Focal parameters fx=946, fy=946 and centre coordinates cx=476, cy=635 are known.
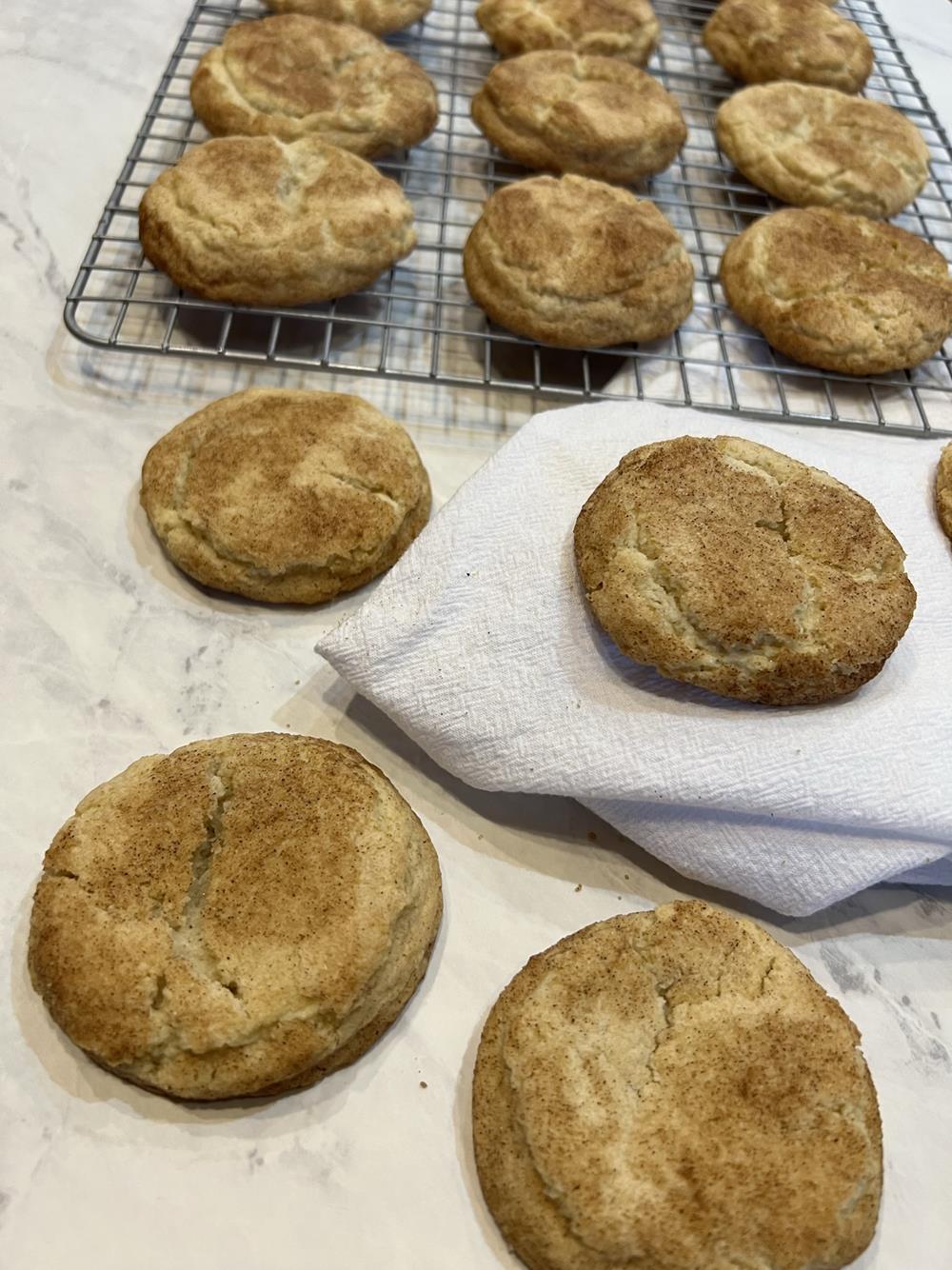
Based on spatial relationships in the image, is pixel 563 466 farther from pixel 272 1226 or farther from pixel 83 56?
pixel 83 56

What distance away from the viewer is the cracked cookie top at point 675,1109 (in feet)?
3.64

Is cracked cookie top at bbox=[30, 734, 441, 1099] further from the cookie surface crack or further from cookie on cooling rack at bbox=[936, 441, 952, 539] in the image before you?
cookie on cooling rack at bbox=[936, 441, 952, 539]

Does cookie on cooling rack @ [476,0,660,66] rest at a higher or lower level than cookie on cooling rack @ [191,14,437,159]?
higher

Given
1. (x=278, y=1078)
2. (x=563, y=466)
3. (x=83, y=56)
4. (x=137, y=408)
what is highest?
(x=83, y=56)

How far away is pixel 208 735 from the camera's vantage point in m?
1.58

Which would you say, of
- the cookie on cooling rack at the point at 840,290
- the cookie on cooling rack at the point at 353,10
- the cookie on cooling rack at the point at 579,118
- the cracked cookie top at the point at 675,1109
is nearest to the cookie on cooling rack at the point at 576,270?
the cookie on cooling rack at the point at 840,290

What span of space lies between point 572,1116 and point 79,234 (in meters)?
2.28

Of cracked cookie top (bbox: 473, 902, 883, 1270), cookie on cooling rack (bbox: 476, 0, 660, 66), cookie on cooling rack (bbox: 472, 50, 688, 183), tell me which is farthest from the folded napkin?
cookie on cooling rack (bbox: 476, 0, 660, 66)

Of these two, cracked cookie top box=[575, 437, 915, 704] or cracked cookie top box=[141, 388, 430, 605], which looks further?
cracked cookie top box=[141, 388, 430, 605]

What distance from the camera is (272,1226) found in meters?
1.18

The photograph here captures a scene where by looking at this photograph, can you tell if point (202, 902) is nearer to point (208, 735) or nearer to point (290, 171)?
point (208, 735)

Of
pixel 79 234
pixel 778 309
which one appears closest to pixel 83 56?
pixel 79 234

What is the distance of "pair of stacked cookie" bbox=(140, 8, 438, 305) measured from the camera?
2039 mm

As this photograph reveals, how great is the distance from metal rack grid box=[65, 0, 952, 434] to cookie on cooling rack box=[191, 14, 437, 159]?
0.15 metres
